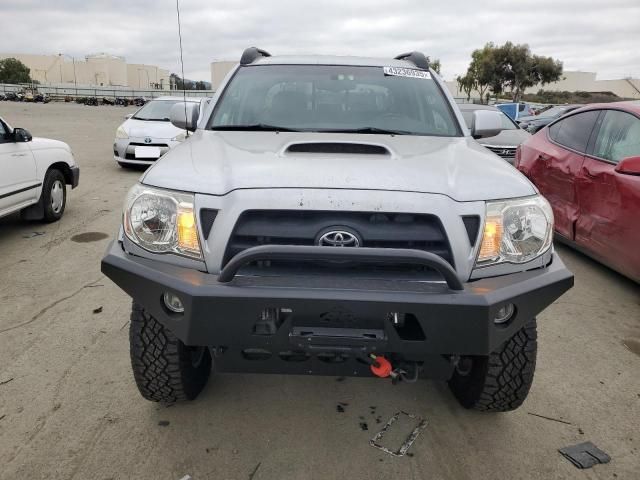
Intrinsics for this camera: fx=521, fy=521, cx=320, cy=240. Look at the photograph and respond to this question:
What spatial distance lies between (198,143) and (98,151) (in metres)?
12.0

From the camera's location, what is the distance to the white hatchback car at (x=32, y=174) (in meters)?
5.37

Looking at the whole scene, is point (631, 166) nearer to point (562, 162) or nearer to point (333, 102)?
point (562, 162)

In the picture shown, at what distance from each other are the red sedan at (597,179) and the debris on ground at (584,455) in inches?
85.3

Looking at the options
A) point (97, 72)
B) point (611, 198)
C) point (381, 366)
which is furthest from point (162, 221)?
point (97, 72)

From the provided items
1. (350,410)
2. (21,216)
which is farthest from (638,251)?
(21,216)

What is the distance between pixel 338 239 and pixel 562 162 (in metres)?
4.14

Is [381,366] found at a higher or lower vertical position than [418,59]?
lower

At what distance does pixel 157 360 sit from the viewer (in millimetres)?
2496

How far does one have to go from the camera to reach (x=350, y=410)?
2.81 metres

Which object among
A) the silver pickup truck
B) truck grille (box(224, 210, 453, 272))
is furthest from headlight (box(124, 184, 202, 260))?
truck grille (box(224, 210, 453, 272))

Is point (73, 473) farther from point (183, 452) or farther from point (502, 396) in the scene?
point (502, 396)

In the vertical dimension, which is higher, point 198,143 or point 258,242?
point 198,143

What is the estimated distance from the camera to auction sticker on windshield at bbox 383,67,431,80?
359cm

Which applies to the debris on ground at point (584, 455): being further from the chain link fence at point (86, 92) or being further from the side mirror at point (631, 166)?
the chain link fence at point (86, 92)
